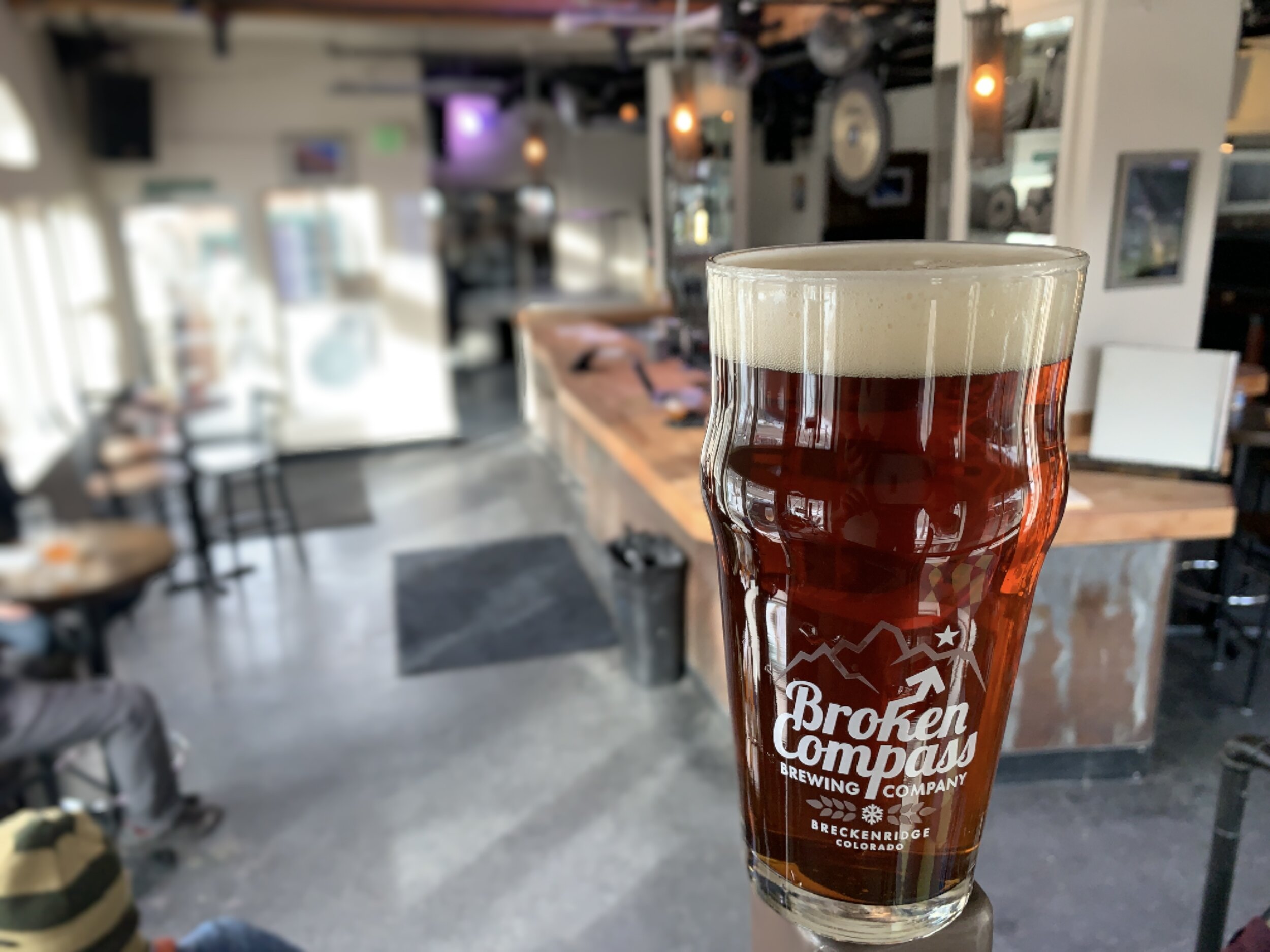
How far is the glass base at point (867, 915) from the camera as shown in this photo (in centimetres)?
52

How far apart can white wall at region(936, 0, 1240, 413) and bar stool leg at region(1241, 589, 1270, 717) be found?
0.27m

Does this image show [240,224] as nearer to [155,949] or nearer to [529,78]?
[529,78]

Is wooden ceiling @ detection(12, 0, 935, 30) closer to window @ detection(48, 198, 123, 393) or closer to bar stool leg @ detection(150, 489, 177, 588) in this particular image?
window @ detection(48, 198, 123, 393)

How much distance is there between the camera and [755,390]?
0.48 metres

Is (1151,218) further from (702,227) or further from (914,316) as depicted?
(702,227)

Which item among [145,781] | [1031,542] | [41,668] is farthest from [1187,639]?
[41,668]

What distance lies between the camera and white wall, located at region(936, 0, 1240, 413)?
0.83m

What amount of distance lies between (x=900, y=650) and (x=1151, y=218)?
2.36ft

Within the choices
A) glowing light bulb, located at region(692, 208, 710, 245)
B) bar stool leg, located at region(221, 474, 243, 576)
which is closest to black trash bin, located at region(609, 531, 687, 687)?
glowing light bulb, located at region(692, 208, 710, 245)

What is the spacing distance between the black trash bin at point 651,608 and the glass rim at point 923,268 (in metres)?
3.16

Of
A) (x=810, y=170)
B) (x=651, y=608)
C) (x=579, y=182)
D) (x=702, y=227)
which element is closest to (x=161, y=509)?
(x=651, y=608)

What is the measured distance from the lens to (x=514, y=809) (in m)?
3.05

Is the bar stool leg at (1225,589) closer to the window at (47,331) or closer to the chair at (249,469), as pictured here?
the chair at (249,469)

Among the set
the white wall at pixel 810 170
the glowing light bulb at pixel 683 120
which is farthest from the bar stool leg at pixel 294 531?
the white wall at pixel 810 170
